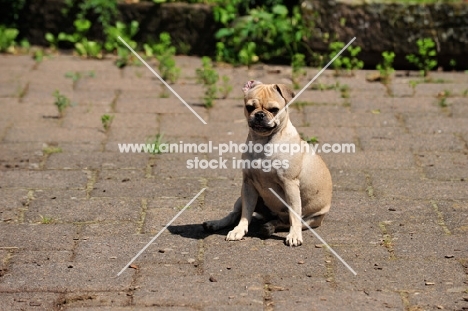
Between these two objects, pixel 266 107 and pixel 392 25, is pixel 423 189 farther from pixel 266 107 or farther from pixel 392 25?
pixel 392 25

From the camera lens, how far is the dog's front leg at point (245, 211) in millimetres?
5344

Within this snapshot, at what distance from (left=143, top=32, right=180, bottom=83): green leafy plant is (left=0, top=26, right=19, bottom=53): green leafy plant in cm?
Answer: 149

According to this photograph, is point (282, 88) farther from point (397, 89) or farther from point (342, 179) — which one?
point (397, 89)

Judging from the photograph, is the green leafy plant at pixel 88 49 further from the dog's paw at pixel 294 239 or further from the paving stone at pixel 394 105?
the dog's paw at pixel 294 239

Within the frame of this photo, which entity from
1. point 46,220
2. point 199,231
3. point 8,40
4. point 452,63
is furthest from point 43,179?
point 452,63

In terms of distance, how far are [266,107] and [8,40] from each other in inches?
222

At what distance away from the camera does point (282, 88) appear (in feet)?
17.1

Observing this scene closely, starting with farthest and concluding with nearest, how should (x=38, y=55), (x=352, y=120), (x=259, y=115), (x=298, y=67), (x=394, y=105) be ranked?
(x=38, y=55)
(x=298, y=67)
(x=394, y=105)
(x=352, y=120)
(x=259, y=115)

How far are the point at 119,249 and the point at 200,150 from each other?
6.81 ft

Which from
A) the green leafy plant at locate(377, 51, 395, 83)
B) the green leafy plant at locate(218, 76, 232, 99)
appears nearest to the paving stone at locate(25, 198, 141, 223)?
the green leafy plant at locate(218, 76, 232, 99)

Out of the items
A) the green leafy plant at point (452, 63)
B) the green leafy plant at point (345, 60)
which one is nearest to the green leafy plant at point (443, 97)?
the green leafy plant at point (452, 63)

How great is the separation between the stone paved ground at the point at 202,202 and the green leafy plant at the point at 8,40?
2.00 feet

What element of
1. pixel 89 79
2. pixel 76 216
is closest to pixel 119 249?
pixel 76 216

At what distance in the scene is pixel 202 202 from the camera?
6094 mm
